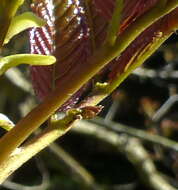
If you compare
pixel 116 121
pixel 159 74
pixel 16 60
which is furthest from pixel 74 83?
pixel 116 121

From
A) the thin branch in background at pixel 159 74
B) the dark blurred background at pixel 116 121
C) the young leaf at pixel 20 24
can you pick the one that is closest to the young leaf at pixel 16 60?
the young leaf at pixel 20 24

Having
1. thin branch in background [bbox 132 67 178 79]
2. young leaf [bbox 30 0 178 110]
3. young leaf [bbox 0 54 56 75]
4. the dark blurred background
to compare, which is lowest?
the dark blurred background

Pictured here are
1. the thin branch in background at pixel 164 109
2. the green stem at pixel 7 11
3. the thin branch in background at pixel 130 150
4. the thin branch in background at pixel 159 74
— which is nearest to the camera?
the green stem at pixel 7 11

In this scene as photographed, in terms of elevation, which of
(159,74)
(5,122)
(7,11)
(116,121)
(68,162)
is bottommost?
(116,121)

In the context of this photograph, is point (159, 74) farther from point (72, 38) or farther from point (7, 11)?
point (7, 11)

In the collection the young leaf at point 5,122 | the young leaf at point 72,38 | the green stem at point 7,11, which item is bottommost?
the young leaf at point 5,122

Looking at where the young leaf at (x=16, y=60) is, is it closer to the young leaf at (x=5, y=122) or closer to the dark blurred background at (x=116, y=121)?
the young leaf at (x=5, y=122)

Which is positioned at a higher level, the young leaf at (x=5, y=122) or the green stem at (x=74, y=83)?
the green stem at (x=74, y=83)

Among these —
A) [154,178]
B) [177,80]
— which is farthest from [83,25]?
[177,80]

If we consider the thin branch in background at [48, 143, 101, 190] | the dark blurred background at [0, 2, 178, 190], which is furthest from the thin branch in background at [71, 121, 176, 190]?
the thin branch in background at [48, 143, 101, 190]

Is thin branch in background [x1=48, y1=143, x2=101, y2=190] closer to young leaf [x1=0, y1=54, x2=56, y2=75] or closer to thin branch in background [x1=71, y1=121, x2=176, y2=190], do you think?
thin branch in background [x1=71, y1=121, x2=176, y2=190]
